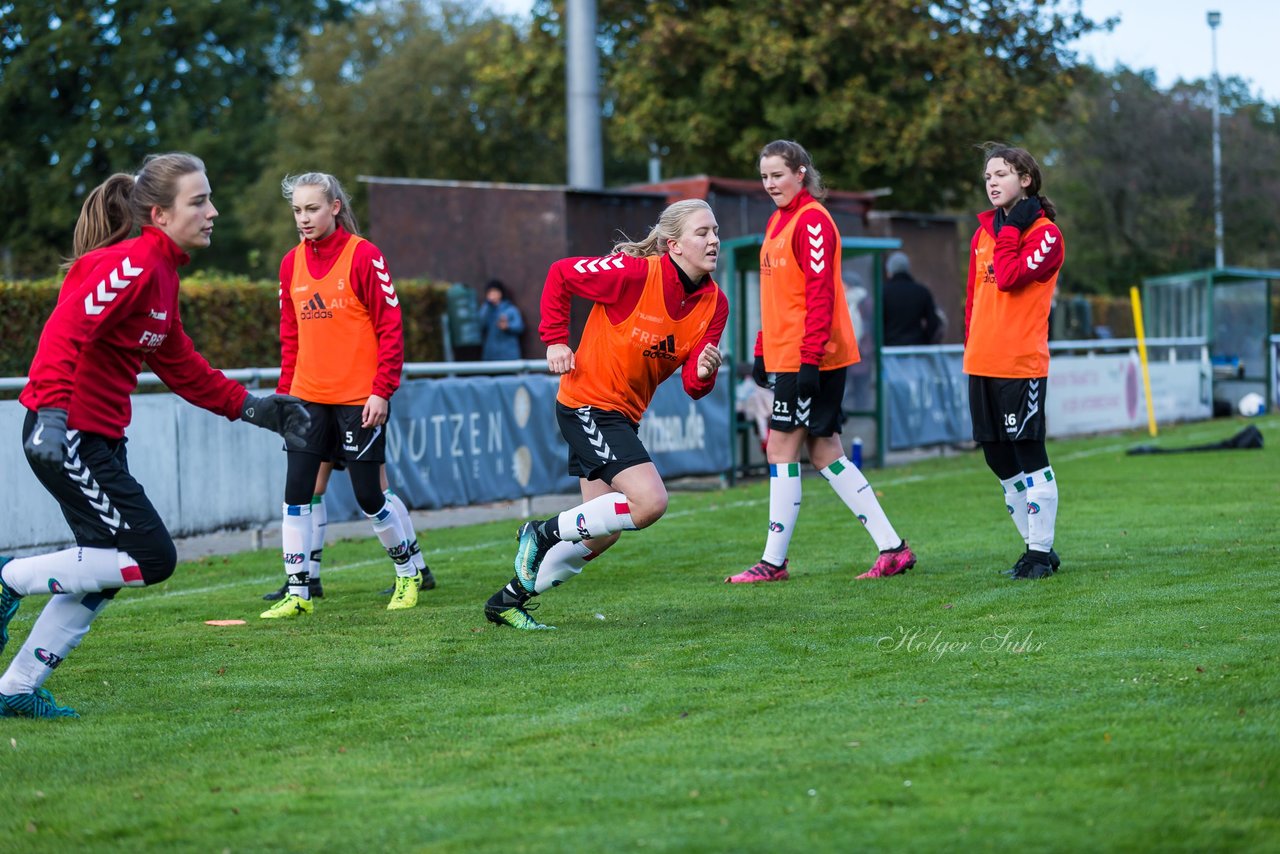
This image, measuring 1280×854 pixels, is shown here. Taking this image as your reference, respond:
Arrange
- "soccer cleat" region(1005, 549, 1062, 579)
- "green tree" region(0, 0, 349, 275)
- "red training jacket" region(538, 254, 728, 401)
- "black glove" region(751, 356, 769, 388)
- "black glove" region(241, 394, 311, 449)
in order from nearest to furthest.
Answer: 1. "black glove" region(241, 394, 311, 449)
2. "red training jacket" region(538, 254, 728, 401)
3. "soccer cleat" region(1005, 549, 1062, 579)
4. "black glove" region(751, 356, 769, 388)
5. "green tree" region(0, 0, 349, 275)

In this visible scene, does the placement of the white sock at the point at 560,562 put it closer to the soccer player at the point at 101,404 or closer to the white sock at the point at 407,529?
the white sock at the point at 407,529

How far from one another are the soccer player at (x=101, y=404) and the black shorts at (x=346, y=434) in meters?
2.01

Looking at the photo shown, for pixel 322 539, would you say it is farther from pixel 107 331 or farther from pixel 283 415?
pixel 107 331

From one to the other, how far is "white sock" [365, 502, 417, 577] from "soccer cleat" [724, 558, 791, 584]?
1665mm

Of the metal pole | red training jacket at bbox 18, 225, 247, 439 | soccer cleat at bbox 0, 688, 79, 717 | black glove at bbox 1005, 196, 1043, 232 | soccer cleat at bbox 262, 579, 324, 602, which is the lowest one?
soccer cleat at bbox 262, 579, 324, 602

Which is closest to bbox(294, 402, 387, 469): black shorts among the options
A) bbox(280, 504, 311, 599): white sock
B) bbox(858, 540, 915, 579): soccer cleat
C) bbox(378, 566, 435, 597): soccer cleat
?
bbox(280, 504, 311, 599): white sock

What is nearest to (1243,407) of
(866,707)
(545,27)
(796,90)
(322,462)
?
(796,90)

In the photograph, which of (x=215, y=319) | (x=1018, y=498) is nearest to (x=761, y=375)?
(x=1018, y=498)

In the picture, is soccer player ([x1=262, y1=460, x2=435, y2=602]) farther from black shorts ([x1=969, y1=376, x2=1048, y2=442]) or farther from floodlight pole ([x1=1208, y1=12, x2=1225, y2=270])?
floodlight pole ([x1=1208, y1=12, x2=1225, y2=270])

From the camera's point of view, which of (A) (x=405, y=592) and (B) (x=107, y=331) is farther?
(A) (x=405, y=592)

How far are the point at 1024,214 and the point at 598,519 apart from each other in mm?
2746

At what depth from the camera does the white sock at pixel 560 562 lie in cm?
658

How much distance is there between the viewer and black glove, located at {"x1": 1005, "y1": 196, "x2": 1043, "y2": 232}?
7.50 metres

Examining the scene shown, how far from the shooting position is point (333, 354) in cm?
752
